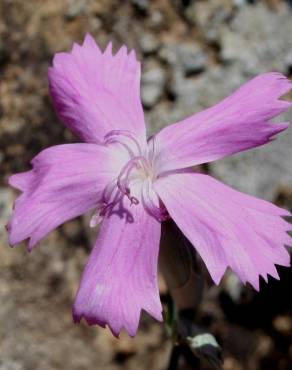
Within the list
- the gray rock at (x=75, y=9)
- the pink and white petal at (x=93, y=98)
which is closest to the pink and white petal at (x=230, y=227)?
the pink and white petal at (x=93, y=98)

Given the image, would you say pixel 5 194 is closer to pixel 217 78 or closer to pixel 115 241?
pixel 217 78

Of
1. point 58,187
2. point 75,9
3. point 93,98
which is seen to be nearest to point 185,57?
point 75,9

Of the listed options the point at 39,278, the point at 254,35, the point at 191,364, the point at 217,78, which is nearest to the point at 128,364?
the point at 191,364

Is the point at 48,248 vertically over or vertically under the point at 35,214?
under

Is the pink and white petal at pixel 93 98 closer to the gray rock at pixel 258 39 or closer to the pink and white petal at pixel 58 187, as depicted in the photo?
the pink and white petal at pixel 58 187

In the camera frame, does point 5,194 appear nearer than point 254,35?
Yes

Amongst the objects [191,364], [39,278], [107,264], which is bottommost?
[191,364]

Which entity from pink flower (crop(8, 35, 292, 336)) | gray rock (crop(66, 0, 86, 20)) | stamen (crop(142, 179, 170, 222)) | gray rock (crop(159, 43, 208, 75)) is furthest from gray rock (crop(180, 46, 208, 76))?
stamen (crop(142, 179, 170, 222))
